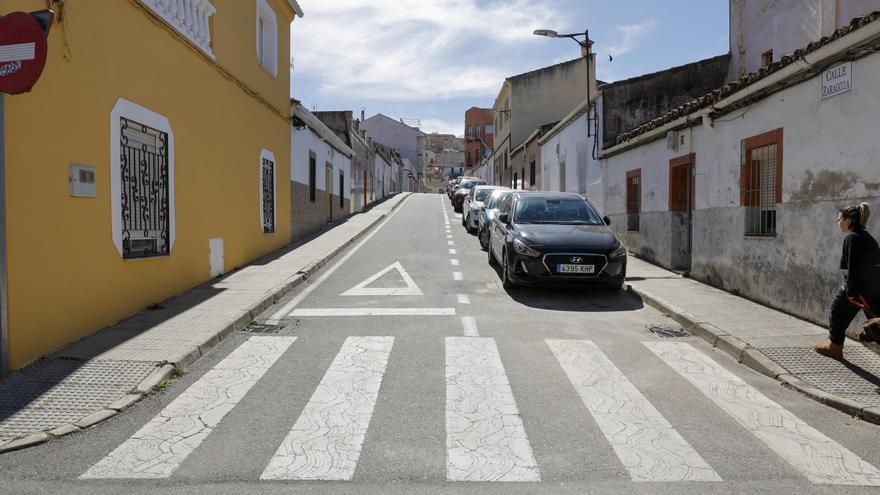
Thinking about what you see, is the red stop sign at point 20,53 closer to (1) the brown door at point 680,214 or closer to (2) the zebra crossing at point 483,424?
(2) the zebra crossing at point 483,424

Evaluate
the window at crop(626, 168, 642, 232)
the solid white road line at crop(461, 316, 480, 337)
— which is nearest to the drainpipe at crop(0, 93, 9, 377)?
the solid white road line at crop(461, 316, 480, 337)

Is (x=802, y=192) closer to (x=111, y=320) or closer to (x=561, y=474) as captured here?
(x=561, y=474)

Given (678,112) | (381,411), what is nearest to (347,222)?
(678,112)

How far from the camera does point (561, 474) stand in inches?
142

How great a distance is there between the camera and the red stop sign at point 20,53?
511 centimetres

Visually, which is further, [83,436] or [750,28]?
[750,28]

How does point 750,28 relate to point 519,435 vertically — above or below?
above

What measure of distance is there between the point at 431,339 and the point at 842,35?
5.68 m

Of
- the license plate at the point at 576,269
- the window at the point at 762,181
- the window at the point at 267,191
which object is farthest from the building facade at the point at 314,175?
the window at the point at 762,181

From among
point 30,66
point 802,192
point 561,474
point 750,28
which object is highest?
point 750,28

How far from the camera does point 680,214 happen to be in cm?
1266

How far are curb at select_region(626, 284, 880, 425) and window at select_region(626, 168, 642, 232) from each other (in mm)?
6639

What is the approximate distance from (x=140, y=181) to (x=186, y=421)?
4.73 metres

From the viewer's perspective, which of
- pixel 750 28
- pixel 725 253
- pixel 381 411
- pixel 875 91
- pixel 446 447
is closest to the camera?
pixel 446 447
